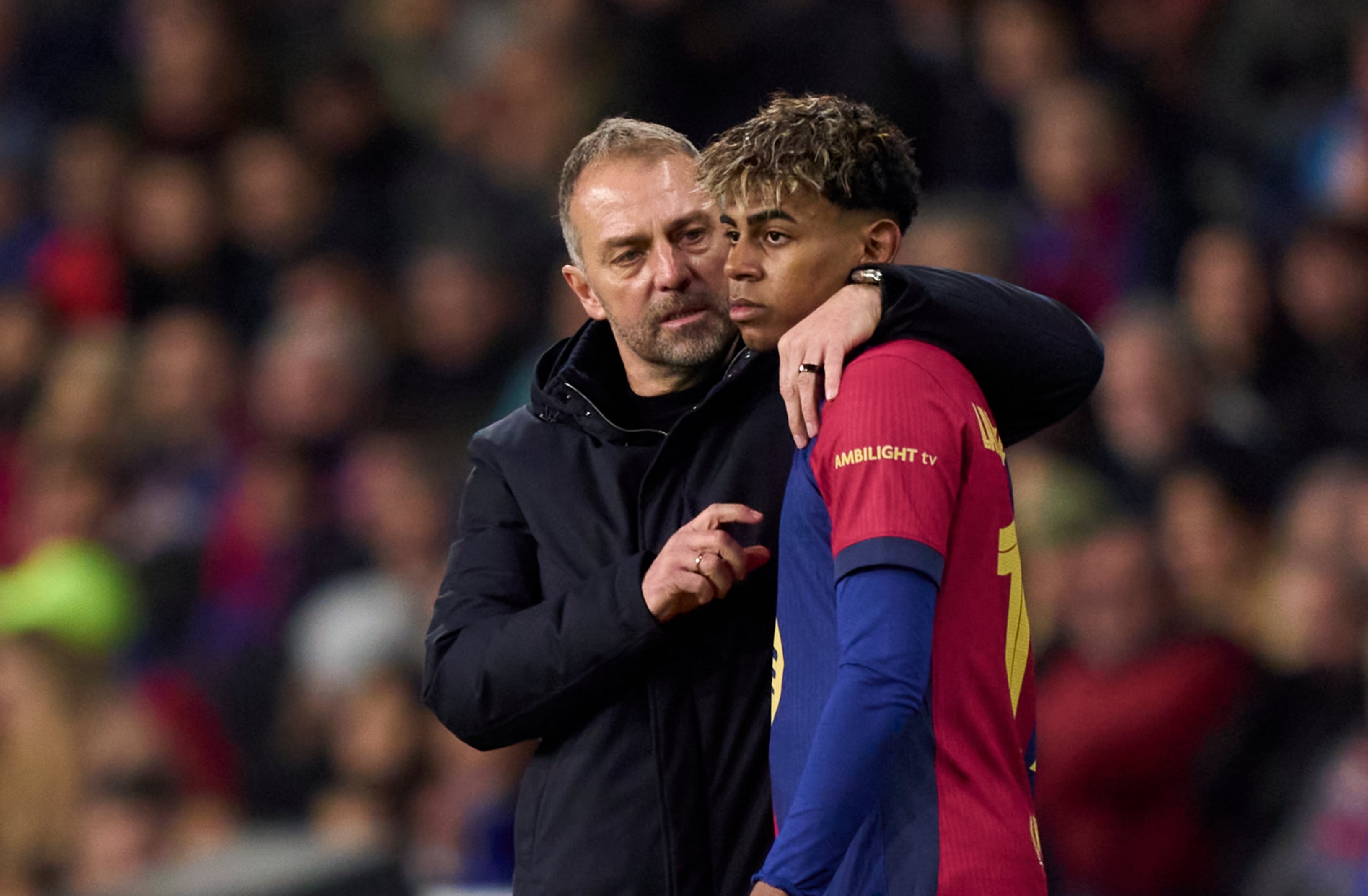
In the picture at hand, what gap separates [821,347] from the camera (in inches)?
77.6

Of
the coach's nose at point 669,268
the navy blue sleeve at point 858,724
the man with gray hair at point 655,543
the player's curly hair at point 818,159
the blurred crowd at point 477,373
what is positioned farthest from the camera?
the blurred crowd at point 477,373

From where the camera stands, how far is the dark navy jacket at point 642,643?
224 cm

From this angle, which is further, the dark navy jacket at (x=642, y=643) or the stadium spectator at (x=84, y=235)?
the stadium spectator at (x=84, y=235)

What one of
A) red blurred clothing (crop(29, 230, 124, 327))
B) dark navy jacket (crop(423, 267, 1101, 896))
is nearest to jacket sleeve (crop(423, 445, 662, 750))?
dark navy jacket (crop(423, 267, 1101, 896))

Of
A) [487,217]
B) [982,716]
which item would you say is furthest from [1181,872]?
[487,217]

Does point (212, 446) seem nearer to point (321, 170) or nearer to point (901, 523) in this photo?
point (321, 170)

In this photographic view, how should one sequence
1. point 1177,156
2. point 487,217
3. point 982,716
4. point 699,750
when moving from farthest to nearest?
1. point 487,217
2. point 1177,156
3. point 699,750
4. point 982,716

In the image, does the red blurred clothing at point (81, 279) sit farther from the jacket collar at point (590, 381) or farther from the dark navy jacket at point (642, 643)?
the dark navy jacket at point (642, 643)

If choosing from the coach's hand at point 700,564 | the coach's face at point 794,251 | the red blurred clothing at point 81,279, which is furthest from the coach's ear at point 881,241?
the red blurred clothing at point 81,279

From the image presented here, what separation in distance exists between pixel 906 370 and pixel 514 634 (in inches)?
28.4

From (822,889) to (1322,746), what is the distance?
3.03m

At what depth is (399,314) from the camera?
7246 millimetres

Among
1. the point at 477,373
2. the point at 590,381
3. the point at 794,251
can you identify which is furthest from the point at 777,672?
the point at 477,373

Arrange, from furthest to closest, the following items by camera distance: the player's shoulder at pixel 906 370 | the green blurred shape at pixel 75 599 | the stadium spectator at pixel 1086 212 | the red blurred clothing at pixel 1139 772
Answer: the green blurred shape at pixel 75 599
the stadium spectator at pixel 1086 212
the red blurred clothing at pixel 1139 772
the player's shoulder at pixel 906 370
